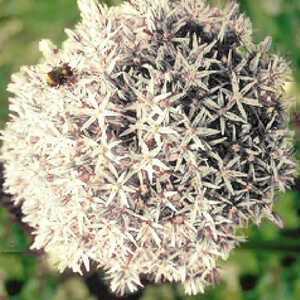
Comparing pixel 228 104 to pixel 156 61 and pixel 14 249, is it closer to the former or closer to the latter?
pixel 156 61

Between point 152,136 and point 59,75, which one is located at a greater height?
point 59,75

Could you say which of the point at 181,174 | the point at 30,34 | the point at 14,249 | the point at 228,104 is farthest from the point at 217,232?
the point at 30,34

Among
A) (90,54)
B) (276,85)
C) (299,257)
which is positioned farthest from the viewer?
(299,257)

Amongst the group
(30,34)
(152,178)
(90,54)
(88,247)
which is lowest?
(88,247)

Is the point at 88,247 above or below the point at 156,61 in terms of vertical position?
below
